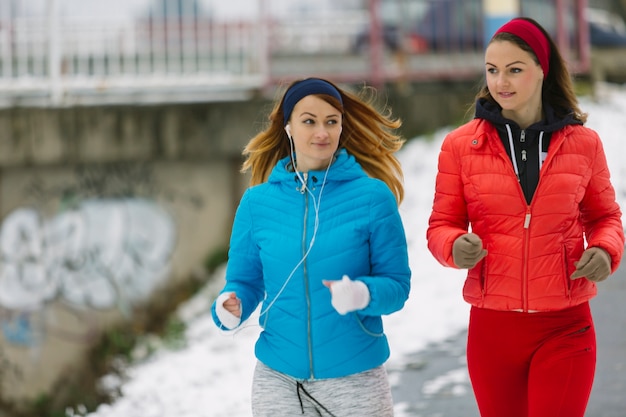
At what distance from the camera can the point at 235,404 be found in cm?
627

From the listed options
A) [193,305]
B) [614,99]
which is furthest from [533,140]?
[614,99]

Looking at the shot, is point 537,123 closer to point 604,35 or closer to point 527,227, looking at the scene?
point 527,227

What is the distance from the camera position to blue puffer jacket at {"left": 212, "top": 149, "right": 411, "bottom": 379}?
3.14m

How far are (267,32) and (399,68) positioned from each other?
1464mm

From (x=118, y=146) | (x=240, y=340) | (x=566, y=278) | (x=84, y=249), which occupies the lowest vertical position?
(x=240, y=340)

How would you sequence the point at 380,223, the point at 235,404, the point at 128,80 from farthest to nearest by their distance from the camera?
the point at 128,80
the point at 235,404
the point at 380,223

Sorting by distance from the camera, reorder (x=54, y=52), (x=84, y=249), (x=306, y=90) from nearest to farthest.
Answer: (x=306, y=90), (x=84, y=249), (x=54, y=52)

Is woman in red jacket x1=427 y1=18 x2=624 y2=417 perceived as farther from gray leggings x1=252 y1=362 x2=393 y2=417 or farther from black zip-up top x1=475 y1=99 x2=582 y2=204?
gray leggings x1=252 y1=362 x2=393 y2=417

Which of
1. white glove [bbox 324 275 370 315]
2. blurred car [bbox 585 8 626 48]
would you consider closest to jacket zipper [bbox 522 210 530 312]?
white glove [bbox 324 275 370 315]

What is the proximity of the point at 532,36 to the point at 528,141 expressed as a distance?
33 cm

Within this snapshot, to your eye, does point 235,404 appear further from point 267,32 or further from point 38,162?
point 267,32

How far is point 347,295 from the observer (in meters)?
2.93

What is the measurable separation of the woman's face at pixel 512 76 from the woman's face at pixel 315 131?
519 mm

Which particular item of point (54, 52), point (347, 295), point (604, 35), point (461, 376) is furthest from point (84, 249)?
point (604, 35)
